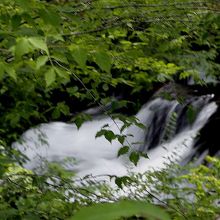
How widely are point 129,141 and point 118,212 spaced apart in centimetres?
1013

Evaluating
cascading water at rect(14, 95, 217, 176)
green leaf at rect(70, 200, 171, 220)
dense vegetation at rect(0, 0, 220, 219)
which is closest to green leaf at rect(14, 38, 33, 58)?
dense vegetation at rect(0, 0, 220, 219)

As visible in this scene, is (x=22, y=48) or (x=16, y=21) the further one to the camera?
(x=16, y=21)

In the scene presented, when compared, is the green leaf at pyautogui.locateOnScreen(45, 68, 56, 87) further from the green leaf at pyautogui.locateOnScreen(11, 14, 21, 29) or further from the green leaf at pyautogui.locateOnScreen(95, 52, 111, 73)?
the green leaf at pyautogui.locateOnScreen(11, 14, 21, 29)

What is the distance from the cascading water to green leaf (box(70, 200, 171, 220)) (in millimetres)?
8220

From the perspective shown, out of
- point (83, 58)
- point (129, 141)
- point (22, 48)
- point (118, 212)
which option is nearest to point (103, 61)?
point (83, 58)

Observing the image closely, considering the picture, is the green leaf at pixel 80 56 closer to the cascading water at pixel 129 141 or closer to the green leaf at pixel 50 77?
the green leaf at pixel 50 77

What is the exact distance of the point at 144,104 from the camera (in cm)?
1230

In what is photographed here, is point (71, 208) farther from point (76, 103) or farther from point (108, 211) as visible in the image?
point (76, 103)

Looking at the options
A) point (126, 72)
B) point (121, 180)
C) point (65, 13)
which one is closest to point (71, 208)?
point (121, 180)

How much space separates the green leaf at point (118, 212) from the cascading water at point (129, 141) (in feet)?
27.0

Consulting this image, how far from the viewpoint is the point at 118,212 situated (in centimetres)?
54

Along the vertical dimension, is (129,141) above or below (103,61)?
below

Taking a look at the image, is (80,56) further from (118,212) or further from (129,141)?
(129,141)

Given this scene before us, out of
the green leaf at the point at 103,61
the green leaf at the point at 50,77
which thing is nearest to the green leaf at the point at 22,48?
the green leaf at the point at 50,77
